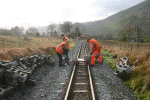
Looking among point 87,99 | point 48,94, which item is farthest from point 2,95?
point 87,99

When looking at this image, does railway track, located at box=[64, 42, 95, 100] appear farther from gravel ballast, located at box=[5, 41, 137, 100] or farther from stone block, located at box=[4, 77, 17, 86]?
stone block, located at box=[4, 77, 17, 86]

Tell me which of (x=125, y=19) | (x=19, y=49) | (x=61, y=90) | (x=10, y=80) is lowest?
(x=61, y=90)

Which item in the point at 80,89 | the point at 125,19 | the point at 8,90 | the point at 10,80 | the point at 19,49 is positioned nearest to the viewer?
the point at 8,90

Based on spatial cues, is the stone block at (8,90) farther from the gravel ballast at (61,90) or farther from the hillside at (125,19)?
the hillside at (125,19)

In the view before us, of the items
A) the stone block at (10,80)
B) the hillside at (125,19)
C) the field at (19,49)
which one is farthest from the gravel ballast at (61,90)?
the hillside at (125,19)

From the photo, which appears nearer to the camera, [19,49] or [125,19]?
[19,49]

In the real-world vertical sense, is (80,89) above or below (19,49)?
below

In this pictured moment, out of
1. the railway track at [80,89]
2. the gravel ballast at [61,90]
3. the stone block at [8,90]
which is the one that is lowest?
the gravel ballast at [61,90]

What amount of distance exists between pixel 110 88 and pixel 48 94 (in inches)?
109

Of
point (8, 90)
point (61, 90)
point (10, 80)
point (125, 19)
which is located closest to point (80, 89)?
point (61, 90)

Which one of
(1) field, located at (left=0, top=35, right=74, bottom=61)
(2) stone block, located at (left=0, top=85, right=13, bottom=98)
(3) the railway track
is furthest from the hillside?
(2) stone block, located at (left=0, top=85, right=13, bottom=98)

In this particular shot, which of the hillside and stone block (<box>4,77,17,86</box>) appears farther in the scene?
the hillside

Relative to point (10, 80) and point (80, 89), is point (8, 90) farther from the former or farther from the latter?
point (80, 89)

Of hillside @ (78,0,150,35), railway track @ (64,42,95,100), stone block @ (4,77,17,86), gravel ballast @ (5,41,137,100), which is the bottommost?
gravel ballast @ (5,41,137,100)
